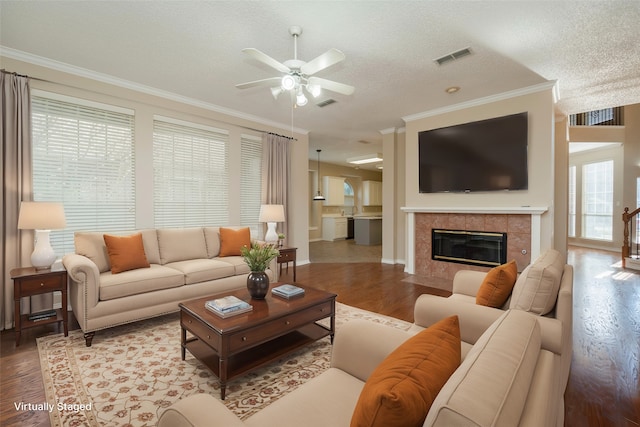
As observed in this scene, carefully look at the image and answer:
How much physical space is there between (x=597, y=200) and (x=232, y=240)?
10.8 metres

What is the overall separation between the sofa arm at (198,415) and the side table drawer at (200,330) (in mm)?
1012

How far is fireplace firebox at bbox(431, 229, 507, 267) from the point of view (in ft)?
14.4

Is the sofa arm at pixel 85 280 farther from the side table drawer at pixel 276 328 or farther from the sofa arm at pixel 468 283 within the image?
the sofa arm at pixel 468 283

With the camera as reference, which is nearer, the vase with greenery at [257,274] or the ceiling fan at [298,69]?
the ceiling fan at [298,69]

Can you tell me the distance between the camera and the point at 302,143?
20.1 ft

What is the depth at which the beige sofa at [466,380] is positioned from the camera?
0.63 meters

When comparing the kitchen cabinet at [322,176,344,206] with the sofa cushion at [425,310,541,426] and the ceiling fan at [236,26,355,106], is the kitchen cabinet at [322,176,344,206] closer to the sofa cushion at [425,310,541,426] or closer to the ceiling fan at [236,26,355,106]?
the ceiling fan at [236,26,355,106]

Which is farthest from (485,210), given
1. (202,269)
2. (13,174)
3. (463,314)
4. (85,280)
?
(13,174)

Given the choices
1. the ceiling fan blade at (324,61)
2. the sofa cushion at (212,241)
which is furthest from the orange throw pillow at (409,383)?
the sofa cushion at (212,241)

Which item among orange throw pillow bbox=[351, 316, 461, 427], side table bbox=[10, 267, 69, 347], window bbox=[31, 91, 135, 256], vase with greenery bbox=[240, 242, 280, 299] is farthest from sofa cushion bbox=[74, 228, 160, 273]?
orange throw pillow bbox=[351, 316, 461, 427]

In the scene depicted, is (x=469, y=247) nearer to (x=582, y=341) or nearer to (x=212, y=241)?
(x=582, y=341)

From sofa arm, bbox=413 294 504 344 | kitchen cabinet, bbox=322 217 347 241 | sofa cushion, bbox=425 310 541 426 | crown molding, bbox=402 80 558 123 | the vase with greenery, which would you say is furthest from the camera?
kitchen cabinet, bbox=322 217 347 241

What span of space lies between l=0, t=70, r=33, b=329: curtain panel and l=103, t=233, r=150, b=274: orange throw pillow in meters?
0.88

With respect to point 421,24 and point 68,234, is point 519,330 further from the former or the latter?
point 68,234
